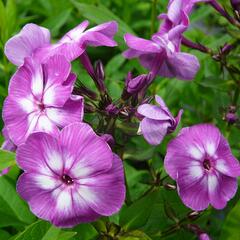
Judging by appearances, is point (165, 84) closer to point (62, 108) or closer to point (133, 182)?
Answer: point (133, 182)

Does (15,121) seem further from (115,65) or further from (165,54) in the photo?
(115,65)

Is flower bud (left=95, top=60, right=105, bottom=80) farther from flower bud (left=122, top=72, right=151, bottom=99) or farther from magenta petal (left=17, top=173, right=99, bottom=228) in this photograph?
magenta petal (left=17, top=173, right=99, bottom=228)

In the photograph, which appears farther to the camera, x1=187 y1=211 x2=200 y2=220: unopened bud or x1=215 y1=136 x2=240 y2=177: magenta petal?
x1=187 y1=211 x2=200 y2=220: unopened bud

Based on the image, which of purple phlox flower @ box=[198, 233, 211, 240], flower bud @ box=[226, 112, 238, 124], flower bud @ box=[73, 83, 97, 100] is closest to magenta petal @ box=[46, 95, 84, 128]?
flower bud @ box=[73, 83, 97, 100]

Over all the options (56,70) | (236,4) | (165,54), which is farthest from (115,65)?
(56,70)

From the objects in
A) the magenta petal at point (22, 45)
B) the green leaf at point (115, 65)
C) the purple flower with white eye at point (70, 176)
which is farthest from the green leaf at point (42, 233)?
the green leaf at point (115, 65)

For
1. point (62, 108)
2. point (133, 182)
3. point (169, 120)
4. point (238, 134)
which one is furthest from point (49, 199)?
point (238, 134)

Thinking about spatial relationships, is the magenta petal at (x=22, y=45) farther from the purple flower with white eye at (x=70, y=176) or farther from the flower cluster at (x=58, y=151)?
the purple flower with white eye at (x=70, y=176)
